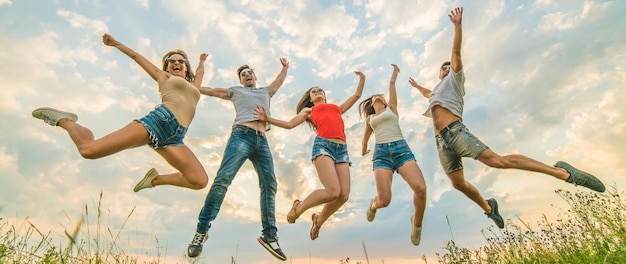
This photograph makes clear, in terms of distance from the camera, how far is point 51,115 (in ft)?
19.3

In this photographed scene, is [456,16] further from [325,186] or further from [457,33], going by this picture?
[325,186]

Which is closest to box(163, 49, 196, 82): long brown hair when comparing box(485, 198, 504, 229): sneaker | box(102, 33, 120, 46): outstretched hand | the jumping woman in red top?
box(102, 33, 120, 46): outstretched hand

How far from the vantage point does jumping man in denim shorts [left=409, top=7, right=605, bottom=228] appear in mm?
6566

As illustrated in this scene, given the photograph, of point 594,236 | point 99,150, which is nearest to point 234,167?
point 99,150

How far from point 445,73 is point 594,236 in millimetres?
3623

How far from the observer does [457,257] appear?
6.98 m

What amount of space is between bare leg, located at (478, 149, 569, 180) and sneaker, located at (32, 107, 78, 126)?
637cm

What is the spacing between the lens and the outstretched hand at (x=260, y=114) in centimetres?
707

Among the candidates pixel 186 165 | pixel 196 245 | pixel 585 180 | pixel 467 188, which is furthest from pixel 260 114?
pixel 585 180

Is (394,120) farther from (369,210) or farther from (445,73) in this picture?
(369,210)

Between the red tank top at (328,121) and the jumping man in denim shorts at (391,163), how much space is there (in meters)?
0.86

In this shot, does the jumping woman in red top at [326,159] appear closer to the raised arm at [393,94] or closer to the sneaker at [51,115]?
the raised arm at [393,94]

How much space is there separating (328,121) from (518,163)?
3225 mm

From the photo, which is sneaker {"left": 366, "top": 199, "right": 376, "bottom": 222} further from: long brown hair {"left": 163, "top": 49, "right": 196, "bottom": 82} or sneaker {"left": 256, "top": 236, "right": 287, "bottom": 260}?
long brown hair {"left": 163, "top": 49, "right": 196, "bottom": 82}
